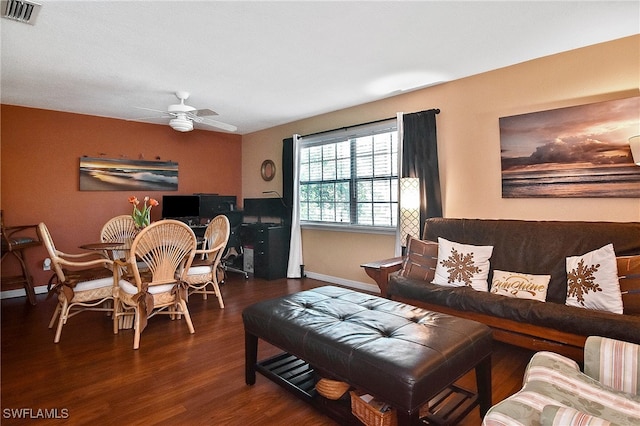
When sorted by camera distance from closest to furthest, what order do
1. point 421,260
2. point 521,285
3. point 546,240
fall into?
point 521,285, point 546,240, point 421,260

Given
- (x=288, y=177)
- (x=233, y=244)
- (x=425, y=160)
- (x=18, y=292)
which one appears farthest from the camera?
(x=233, y=244)

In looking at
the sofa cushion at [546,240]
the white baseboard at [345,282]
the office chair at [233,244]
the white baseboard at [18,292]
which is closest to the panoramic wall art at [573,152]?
the sofa cushion at [546,240]

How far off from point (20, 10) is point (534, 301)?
12.6ft

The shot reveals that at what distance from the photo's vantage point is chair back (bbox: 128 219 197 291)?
266 centimetres

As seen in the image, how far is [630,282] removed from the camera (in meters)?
2.08

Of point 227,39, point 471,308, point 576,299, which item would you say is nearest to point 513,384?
point 471,308

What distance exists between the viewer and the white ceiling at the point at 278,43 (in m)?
2.16

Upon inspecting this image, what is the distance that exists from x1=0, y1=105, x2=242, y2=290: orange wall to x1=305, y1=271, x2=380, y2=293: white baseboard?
8.63 ft

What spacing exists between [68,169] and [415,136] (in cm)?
454

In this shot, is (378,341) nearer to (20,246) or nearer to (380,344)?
(380,344)

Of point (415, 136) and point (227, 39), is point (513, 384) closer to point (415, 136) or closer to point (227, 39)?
point (415, 136)

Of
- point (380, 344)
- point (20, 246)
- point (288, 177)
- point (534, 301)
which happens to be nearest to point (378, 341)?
point (380, 344)

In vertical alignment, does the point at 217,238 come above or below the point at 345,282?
above

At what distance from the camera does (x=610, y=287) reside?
2.10 meters
